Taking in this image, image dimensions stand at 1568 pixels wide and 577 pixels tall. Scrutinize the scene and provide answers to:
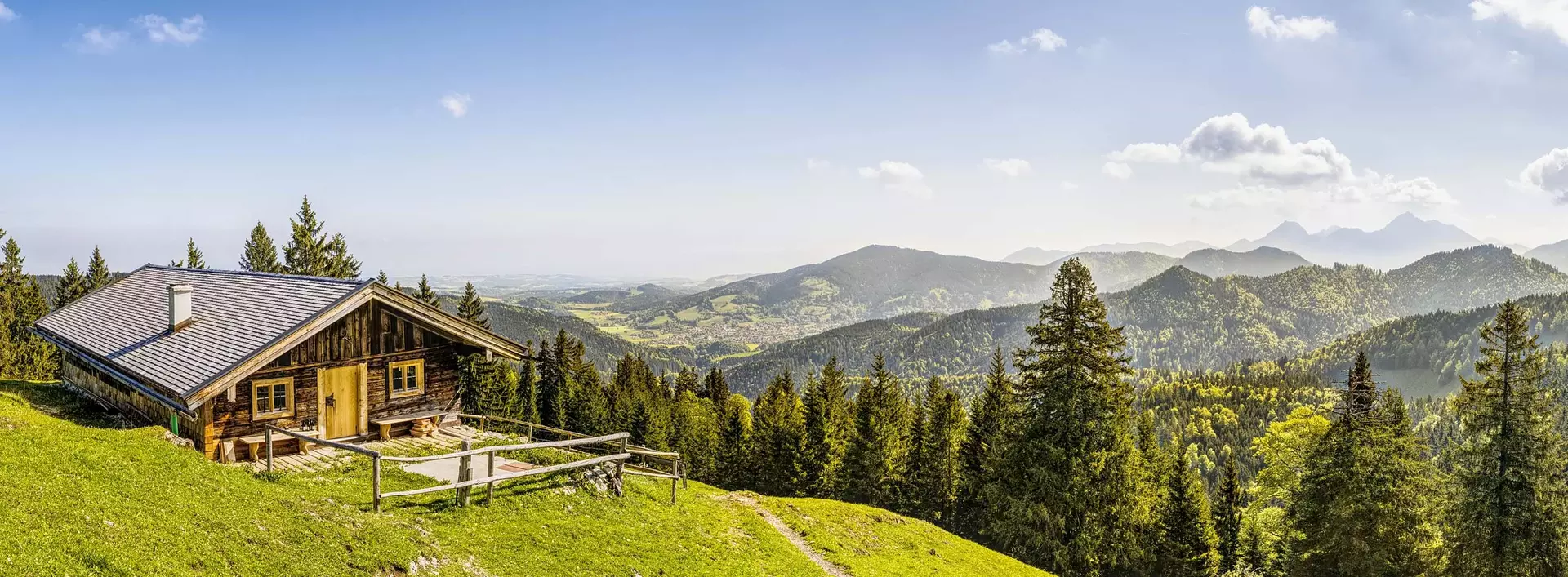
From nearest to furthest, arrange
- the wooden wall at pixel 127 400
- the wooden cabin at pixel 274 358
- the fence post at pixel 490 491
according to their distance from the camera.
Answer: the fence post at pixel 490 491 → the wooden wall at pixel 127 400 → the wooden cabin at pixel 274 358

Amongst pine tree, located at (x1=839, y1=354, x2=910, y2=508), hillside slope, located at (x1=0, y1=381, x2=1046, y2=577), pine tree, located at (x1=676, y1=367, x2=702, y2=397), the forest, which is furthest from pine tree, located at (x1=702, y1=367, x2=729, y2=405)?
hillside slope, located at (x1=0, y1=381, x2=1046, y2=577)

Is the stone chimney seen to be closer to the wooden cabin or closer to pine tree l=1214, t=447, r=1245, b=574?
the wooden cabin

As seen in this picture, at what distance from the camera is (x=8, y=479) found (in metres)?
13.0

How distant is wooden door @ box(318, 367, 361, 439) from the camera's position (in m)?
24.7

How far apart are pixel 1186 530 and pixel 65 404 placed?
207ft

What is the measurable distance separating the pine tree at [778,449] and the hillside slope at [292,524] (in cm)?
3188

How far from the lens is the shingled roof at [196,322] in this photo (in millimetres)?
22844

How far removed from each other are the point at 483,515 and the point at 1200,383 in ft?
712

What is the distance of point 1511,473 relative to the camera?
3066cm

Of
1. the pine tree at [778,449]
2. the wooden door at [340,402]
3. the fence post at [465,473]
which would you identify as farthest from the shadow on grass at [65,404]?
the pine tree at [778,449]

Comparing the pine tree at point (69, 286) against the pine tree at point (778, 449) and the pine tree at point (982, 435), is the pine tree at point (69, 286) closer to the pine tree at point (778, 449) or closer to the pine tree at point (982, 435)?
the pine tree at point (778, 449)

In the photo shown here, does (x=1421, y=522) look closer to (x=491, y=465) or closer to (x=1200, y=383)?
(x=491, y=465)

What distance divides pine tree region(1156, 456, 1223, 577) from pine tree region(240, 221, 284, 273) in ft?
250

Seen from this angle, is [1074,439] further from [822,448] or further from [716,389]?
[716,389]
